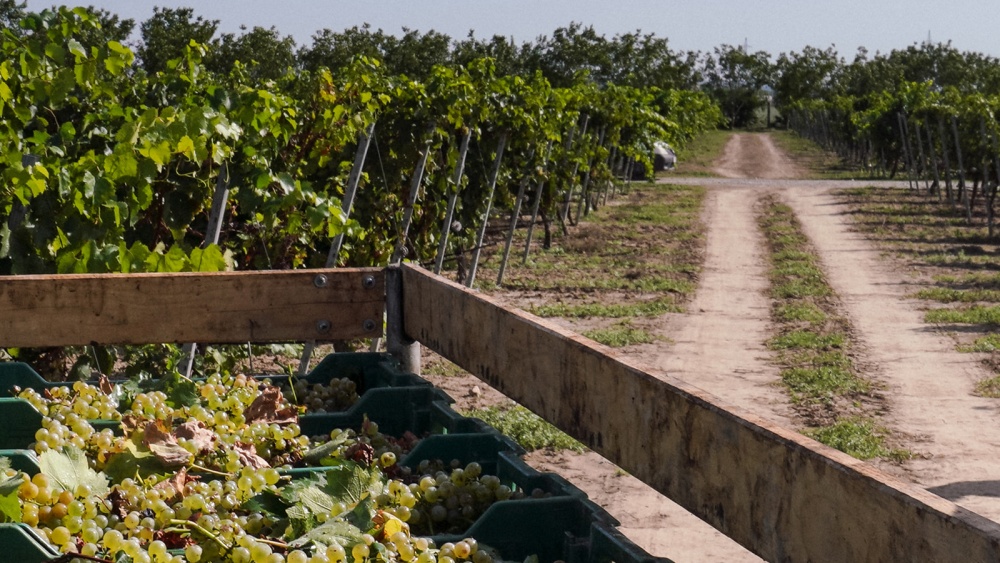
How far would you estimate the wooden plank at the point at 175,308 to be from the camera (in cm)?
278

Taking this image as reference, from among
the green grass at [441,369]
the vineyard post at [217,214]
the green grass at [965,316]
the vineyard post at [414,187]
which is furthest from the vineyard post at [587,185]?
the vineyard post at [217,214]

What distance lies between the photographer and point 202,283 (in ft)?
9.30

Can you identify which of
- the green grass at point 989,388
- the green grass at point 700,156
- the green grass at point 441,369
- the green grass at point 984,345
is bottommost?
the green grass at point 441,369

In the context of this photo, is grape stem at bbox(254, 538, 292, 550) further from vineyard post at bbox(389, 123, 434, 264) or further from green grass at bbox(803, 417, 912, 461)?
vineyard post at bbox(389, 123, 434, 264)

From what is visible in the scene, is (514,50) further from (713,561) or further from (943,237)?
(713,561)

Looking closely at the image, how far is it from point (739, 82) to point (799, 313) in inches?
3571

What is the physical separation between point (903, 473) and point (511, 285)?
720cm

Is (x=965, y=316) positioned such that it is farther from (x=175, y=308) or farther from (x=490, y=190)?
(x=175, y=308)

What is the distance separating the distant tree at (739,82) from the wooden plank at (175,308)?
84839 millimetres

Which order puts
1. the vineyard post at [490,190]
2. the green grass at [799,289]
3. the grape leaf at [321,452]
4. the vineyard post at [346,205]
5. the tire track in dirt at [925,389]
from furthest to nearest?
1. the green grass at [799,289]
2. the vineyard post at [490,190]
3. the vineyard post at [346,205]
4. the tire track in dirt at [925,389]
5. the grape leaf at [321,452]

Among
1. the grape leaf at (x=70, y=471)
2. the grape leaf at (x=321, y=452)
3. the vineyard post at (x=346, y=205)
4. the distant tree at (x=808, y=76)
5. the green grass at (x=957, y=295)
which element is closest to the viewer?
the grape leaf at (x=70, y=471)

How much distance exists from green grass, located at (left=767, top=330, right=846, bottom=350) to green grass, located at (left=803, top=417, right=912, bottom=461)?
2.35 meters

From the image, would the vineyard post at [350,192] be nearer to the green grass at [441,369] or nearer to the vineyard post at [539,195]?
the green grass at [441,369]

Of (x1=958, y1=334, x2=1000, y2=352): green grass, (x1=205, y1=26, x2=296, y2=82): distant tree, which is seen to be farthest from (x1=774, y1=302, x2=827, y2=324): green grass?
(x1=205, y1=26, x2=296, y2=82): distant tree
